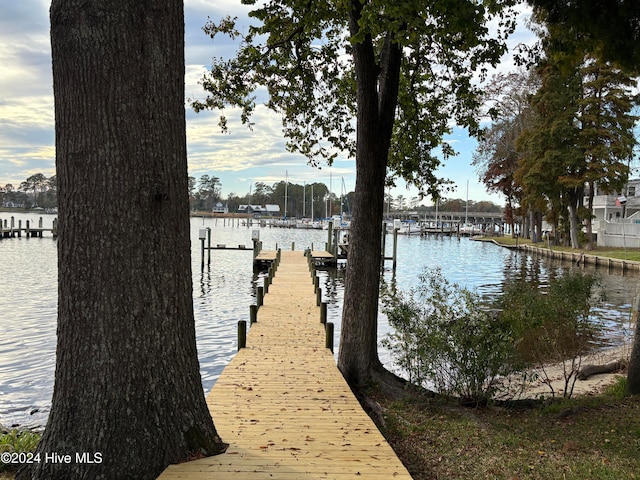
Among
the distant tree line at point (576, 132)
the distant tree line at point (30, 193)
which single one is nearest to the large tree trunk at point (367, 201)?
the distant tree line at point (576, 132)

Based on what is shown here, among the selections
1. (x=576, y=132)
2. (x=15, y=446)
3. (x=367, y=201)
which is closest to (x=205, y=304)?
(x=367, y=201)

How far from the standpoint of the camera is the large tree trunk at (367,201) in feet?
27.4

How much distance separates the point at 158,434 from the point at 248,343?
6.64 m

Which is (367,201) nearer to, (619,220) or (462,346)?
(462,346)

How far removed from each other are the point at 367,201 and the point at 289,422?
3844 millimetres

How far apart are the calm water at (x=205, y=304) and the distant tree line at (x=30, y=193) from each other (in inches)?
3549

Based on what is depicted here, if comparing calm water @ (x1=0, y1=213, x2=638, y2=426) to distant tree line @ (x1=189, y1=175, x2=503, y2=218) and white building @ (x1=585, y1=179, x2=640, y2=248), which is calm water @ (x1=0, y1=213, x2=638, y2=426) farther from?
distant tree line @ (x1=189, y1=175, x2=503, y2=218)

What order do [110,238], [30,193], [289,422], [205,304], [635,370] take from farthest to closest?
[30,193] → [205,304] → [635,370] → [289,422] → [110,238]

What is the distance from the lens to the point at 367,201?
8.59 meters

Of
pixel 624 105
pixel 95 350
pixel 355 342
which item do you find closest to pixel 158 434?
pixel 95 350

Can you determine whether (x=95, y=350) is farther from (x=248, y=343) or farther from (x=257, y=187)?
(x=257, y=187)

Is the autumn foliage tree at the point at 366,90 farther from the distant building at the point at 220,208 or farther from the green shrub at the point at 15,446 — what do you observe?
the distant building at the point at 220,208

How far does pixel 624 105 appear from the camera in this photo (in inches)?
1502

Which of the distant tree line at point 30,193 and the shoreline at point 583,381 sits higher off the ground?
the distant tree line at point 30,193
